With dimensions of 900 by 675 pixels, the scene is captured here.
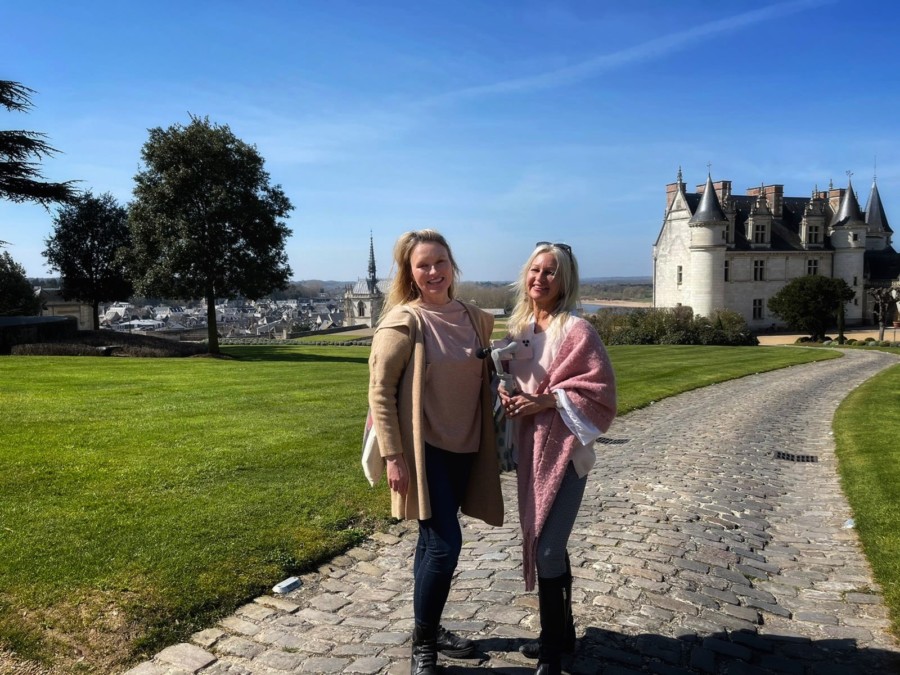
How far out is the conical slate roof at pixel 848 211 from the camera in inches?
2106

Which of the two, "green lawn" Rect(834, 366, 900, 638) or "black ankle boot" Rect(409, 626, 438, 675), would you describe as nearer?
"black ankle boot" Rect(409, 626, 438, 675)

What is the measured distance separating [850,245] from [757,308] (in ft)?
29.9

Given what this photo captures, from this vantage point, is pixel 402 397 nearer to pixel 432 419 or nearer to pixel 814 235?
pixel 432 419

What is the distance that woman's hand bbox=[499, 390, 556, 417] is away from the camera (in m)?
3.36

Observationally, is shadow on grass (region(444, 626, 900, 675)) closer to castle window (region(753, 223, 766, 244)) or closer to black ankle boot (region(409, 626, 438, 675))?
black ankle boot (region(409, 626, 438, 675))

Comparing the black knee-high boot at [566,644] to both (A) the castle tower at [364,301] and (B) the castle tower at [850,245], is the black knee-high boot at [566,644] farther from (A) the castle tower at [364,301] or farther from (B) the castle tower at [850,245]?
(A) the castle tower at [364,301]

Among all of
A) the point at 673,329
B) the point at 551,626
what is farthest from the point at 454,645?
the point at 673,329

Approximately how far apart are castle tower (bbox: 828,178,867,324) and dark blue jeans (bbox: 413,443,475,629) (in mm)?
59878

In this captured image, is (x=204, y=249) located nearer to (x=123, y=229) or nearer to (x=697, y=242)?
(x=123, y=229)

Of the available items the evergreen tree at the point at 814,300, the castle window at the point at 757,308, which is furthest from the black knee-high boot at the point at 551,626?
the castle window at the point at 757,308

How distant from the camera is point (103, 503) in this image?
18.5 ft

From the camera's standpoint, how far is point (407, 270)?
3.67 metres

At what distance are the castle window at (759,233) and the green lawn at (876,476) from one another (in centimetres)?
4237

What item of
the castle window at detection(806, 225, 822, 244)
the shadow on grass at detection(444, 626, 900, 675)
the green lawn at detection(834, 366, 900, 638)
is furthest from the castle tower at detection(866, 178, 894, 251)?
the shadow on grass at detection(444, 626, 900, 675)
